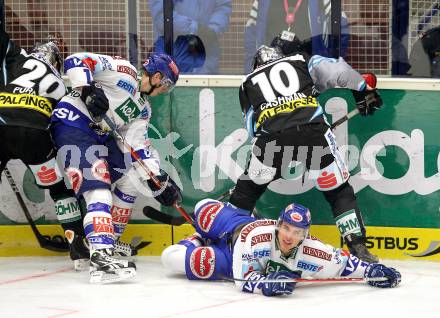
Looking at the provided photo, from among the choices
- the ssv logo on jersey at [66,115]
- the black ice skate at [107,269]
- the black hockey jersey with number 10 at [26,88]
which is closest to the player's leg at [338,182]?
the black ice skate at [107,269]

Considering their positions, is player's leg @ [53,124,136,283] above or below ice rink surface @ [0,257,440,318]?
above

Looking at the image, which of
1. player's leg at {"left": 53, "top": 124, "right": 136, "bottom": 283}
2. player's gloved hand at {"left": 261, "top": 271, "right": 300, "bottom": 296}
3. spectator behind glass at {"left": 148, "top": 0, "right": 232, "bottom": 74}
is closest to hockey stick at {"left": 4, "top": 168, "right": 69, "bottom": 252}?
player's leg at {"left": 53, "top": 124, "right": 136, "bottom": 283}

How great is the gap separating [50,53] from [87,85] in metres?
0.69

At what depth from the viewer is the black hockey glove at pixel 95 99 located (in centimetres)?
507

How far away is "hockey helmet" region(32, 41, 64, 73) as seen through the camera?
5.68 metres

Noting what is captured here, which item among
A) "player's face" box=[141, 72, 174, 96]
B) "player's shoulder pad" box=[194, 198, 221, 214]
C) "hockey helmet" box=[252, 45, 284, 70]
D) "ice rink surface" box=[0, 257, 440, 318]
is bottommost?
"ice rink surface" box=[0, 257, 440, 318]

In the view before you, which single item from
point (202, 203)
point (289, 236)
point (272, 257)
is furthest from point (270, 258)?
point (202, 203)

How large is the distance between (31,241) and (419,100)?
7.80 feet

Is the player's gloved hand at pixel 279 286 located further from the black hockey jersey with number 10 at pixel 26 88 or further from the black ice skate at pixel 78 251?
the black hockey jersey with number 10 at pixel 26 88

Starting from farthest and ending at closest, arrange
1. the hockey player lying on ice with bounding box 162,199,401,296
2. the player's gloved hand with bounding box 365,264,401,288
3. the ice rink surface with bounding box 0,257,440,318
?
the player's gloved hand with bounding box 365,264,401,288, the hockey player lying on ice with bounding box 162,199,401,296, the ice rink surface with bounding box 0,257,440,318

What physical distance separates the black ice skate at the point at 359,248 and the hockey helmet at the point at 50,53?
6.26 feet

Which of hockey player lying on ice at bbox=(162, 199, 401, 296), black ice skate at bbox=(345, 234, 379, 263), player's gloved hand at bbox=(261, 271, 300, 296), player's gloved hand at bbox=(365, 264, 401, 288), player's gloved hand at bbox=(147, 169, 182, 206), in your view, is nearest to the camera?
player's gloved hand at bbox=(261, 271, 300, 296)

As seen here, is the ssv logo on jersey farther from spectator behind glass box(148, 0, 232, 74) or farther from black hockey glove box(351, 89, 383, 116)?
black hockey glove box(351, 89, 383, 116)

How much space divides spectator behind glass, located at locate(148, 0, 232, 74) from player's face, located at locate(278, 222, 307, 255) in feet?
4.84
